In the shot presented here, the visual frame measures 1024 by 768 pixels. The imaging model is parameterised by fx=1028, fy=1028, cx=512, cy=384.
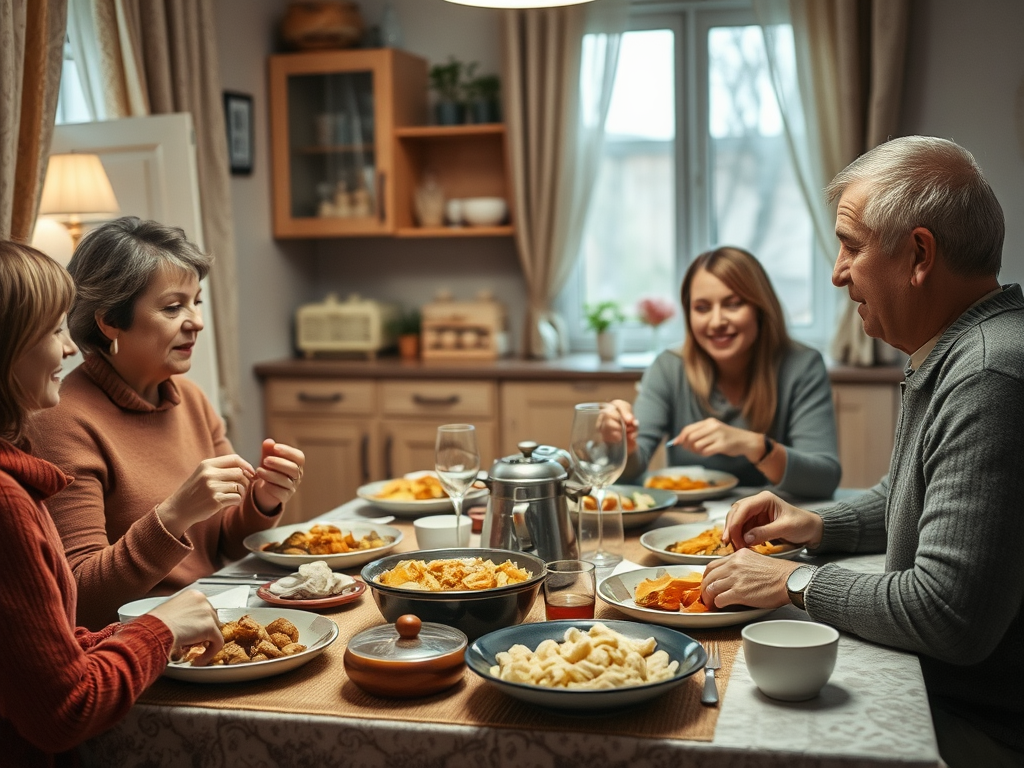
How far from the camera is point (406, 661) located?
1191mm

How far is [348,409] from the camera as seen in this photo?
4238 millimetres

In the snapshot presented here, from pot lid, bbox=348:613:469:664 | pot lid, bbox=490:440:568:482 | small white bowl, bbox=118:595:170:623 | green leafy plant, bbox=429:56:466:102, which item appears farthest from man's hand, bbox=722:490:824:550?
green leafy plant, bbox=429:56:466:102

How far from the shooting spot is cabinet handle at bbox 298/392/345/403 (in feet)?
13.9

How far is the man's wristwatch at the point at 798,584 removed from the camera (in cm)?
141

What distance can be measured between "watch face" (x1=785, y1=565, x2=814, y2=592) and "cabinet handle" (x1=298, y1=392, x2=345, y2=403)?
119 inches

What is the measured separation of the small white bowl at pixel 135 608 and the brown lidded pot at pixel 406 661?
0.36 metres

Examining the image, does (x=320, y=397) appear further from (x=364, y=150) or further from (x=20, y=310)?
(x=20, y=310)

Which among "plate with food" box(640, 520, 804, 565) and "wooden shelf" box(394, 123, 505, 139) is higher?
"wooden shelf" box(394, 123, 505, 139)

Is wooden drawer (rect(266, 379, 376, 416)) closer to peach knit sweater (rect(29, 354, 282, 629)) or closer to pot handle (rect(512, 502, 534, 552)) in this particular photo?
peach knit sweater (rect(29, 354, 282, 629))

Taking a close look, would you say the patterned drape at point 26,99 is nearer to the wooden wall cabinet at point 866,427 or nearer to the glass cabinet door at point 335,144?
the glass cabinet door at point 335,144

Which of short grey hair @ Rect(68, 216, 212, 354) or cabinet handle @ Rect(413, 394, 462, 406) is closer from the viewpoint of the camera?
short grey hair @ Rect(68, 216, 212, 354)

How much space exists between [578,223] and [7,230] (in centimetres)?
240

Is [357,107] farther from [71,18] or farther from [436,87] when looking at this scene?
[71,18]

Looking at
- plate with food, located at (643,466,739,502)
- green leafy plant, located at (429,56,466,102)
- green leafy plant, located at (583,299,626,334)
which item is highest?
green leafy plant, located at (429,56,466,102)
